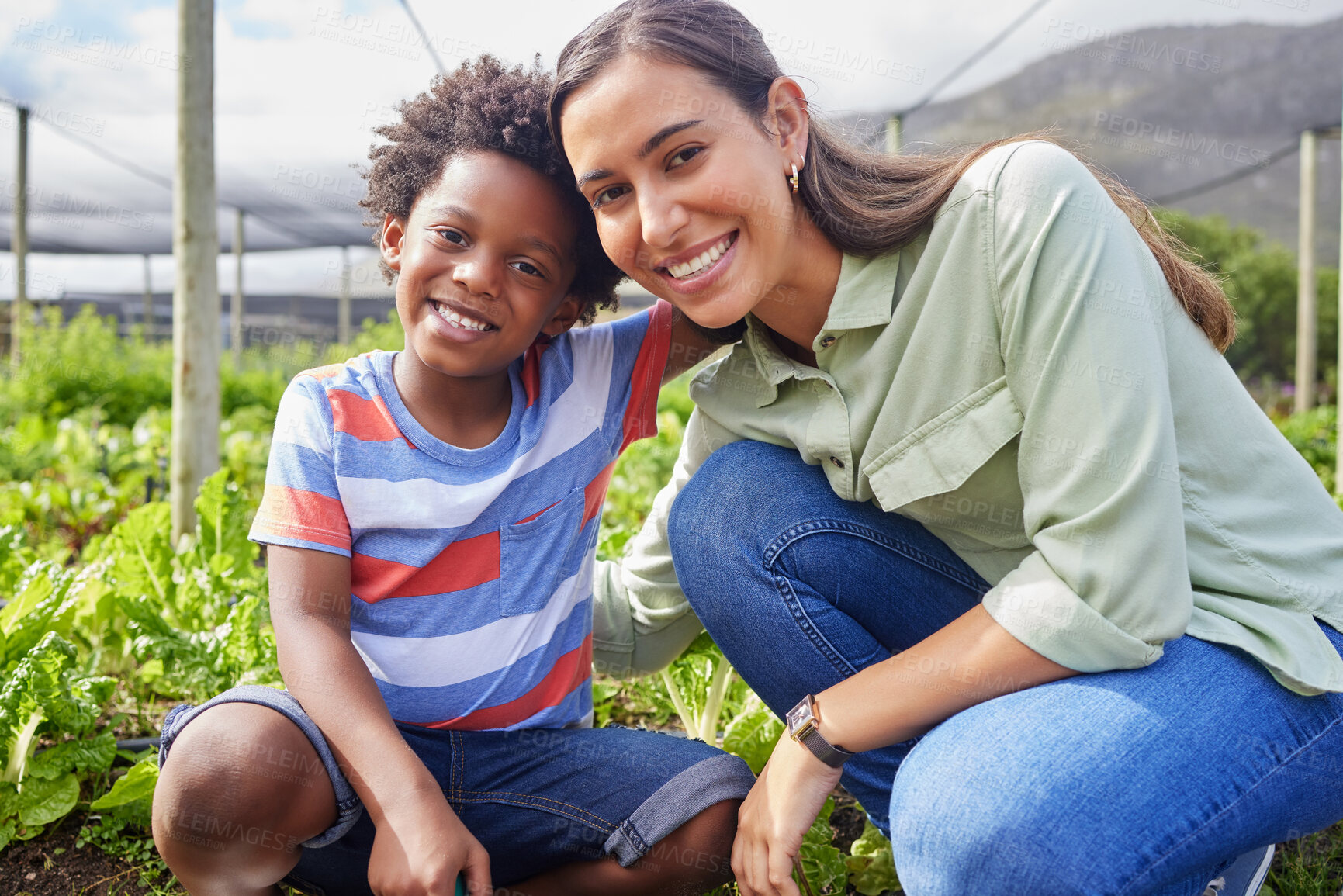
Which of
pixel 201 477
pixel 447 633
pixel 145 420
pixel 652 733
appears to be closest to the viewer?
pixel 447 633

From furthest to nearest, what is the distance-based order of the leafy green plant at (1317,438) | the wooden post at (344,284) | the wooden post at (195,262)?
the wooden post at (344,284)
the leafy green plant at (1317,438)
the wooden post at (195,262)

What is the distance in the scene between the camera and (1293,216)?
36.7 feet

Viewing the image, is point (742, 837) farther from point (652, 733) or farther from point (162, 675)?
point (162, 675)

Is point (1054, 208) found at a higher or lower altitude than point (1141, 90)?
lower

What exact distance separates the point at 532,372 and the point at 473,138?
1.21 feet

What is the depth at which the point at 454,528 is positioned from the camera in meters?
1.36

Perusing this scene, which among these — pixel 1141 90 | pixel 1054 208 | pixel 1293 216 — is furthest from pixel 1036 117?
pixel 1054 208

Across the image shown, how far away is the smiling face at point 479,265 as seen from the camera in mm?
1349

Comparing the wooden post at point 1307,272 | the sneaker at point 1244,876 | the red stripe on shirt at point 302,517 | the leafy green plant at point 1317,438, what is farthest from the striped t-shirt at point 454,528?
the wooden post at point 1307,272

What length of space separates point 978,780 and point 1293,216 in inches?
505

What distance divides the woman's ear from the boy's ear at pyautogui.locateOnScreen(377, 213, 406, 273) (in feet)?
2.02

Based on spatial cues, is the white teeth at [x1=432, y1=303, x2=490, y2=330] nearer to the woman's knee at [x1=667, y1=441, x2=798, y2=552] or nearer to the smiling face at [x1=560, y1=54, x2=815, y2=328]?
the smiling face at [x1=560, y1=54, x2=815, y2=328]

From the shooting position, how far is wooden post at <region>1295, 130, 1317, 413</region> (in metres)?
6.79

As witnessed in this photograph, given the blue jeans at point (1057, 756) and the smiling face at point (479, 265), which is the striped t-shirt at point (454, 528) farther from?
the blue jeans at point (1057, 756)
